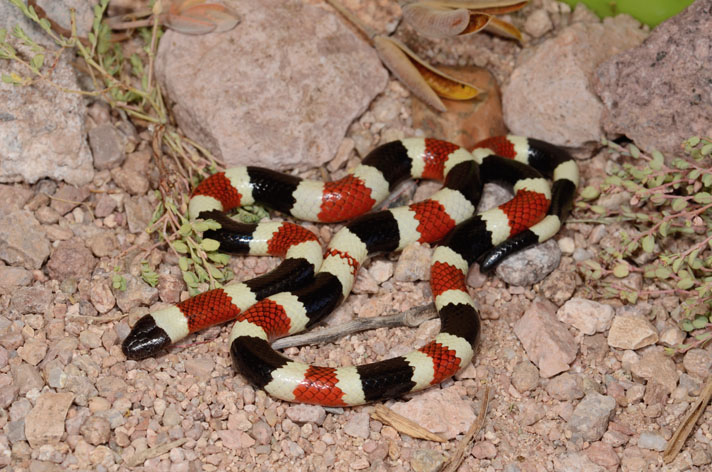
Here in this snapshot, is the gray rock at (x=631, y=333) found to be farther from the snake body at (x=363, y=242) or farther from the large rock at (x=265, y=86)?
the large rock at (x=265, y=86)

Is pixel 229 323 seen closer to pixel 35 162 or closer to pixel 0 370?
pixel 0 370

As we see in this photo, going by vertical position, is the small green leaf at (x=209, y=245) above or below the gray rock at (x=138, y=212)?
above

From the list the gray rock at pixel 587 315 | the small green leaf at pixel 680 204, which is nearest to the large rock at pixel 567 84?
the small green leaf at pixel 680 204

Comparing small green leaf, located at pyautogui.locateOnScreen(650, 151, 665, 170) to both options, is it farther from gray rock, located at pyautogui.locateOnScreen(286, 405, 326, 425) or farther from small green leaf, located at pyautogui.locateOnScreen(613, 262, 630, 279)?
gray rock, located at pyautogui.locateOnScreen(286, 405, 326, 425)

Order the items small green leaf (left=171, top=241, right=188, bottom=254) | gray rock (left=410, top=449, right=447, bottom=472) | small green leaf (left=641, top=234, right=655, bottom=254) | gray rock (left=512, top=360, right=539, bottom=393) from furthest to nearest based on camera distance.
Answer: small green leaf (left=171, top=241, right=188, bottom=254)
small green leaf (left=641, top=234, right=655, bottom=254)
gray rock (left=512, top=360, right=539, bottom=393)
gray rock (left=410, top=449, right=447, bottom=472)

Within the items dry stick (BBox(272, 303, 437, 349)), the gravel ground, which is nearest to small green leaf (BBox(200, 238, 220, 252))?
the gravel ground
